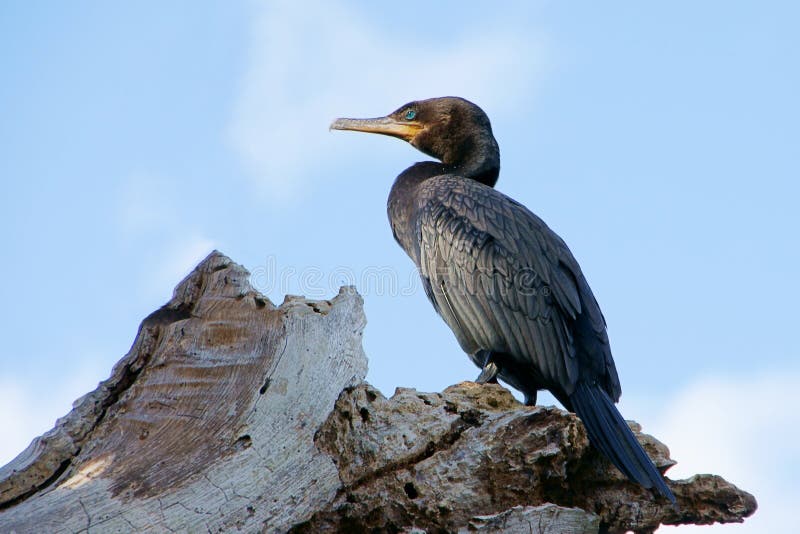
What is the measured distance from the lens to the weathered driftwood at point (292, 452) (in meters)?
3.84

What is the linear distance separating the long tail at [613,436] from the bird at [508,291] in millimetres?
15

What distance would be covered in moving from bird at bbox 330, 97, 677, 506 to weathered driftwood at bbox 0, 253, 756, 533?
106 cm

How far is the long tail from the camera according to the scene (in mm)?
4637

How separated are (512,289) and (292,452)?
268cm

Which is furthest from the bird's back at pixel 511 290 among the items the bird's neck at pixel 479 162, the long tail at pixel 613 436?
the bird's neck at pixel 479 162

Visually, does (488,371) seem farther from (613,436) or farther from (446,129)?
(446,129)

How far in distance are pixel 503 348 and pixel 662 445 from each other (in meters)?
1.49

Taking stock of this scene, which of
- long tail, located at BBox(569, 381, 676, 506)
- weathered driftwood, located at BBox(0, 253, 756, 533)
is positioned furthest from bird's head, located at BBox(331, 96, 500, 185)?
weathered driftwood, located at BBox(0, 253, 756, 533)

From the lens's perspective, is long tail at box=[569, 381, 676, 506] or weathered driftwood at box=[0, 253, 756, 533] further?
long tail at box=[569, 381, 676, 506]

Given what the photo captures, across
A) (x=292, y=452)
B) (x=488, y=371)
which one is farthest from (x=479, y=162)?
(x=292, y=452)

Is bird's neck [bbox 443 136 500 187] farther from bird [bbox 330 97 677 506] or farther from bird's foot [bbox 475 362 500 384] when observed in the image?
bird's foot [bbox 475 362 500 384]

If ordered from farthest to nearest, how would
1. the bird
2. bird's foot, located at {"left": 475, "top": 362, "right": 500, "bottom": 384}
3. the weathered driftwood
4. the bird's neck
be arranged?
1. the bird's neck
2. bird's foot, located at {"left": 475, "top": 362, "right": 500, "bottom": 384}
3. the bird
4. the weathered driftwood

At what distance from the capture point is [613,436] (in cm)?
503

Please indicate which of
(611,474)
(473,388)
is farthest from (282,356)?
(611,474)
